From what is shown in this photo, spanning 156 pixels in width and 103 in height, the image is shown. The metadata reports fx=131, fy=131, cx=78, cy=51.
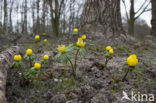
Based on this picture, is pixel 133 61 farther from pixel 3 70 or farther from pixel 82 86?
pixel 3 70

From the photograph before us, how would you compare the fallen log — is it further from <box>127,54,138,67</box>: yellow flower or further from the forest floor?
<box>127,54,138,67</box>: yellow flower

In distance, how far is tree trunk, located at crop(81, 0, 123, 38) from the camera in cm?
354

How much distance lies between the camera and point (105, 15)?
355cm

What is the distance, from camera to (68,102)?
1.24 meters

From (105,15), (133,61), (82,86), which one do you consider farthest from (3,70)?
(105,15)

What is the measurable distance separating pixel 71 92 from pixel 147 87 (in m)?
0.91

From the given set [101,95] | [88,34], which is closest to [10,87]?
[101,95]

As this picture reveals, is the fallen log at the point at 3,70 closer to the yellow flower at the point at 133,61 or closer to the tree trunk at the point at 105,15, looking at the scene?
the yellow flower at the point at 133,61

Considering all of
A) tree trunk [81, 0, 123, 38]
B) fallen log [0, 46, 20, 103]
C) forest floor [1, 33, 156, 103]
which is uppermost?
tree trunk [81, 0, 123, 38]

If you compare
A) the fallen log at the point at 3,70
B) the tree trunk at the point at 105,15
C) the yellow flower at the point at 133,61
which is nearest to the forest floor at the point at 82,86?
the fallen log at the point at 3,70

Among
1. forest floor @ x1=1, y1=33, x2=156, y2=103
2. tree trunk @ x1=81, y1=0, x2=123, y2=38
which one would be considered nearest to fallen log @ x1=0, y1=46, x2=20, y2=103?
forest floor @ x1=1, y1=33, x2=156, y2=103

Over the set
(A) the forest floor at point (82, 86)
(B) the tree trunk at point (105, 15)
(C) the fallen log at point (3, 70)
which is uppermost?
(B) the tree trunk at point (105, 15)

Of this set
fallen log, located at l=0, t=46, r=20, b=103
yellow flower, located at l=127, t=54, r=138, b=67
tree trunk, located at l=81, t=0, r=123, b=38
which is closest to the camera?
fallen log, located at l=0, t=46, r=20, b=103

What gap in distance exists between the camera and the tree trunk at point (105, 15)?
3.54 meters
